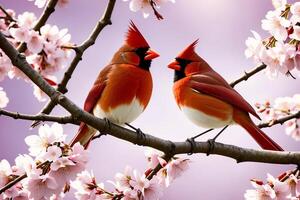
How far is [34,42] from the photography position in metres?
3.10

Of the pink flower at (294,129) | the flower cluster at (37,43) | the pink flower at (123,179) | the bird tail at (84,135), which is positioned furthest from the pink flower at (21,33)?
the pink flower at (294,129)

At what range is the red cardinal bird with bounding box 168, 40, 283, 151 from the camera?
3.16 meters

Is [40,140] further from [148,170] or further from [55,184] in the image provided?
[148,170]

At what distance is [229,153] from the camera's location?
2.70m

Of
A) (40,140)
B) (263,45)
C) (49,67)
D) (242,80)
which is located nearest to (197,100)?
(242,80)

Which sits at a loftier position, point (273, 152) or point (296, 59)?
point (296, 59)

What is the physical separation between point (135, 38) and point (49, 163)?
1.24m

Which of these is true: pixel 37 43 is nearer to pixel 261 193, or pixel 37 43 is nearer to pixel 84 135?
pixel 84 135

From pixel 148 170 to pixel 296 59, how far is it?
106 centimetres

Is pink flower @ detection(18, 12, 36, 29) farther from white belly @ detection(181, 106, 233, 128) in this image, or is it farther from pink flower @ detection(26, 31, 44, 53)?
white belly @ detection(181, 106, 233, 128)

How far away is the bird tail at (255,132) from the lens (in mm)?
2979

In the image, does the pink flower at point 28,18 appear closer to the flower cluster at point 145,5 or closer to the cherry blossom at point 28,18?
the cherry blossom at point 28,18

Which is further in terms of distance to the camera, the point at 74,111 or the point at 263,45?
the point at 263,45

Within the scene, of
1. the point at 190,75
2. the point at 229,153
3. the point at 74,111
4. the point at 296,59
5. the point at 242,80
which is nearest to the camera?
the point at 74,111
